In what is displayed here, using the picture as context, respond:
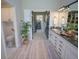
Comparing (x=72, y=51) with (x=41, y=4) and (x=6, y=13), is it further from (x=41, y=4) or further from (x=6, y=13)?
(x=41, y=4)

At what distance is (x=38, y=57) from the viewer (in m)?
3.68

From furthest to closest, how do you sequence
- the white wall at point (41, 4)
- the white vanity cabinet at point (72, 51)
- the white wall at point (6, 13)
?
the white wall at point (41, 4) → the white wall at point (6, 13) → the white vanity cabinet at point (72, 51)

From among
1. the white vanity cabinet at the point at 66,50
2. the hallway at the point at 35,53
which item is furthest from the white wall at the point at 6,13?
the white vanity cabinet at the point at 66,50

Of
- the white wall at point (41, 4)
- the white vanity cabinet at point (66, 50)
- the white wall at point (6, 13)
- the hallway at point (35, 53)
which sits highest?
the white wall at point (41, 4)

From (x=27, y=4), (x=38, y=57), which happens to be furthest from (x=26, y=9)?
(x=38, y=57)

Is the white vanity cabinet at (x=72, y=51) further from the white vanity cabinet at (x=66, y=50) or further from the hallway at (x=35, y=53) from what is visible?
the hallway at (x=35, y=53)

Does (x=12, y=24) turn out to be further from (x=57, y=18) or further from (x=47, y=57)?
(x=57, y=18)

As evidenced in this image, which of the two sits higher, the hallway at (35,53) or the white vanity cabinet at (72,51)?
the white vanity cabinet at (72,51)

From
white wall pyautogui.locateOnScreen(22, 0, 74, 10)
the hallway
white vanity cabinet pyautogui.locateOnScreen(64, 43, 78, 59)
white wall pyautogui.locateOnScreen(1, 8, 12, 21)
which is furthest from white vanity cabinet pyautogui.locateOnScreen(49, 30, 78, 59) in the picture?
white wall pyautogui.locateOnScreen(22, 0, 74, 10)

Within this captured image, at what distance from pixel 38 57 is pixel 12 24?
7.11 ft

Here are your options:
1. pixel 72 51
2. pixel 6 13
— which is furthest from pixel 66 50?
pixel 6 13

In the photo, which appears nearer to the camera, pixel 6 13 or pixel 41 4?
pixel 6 13

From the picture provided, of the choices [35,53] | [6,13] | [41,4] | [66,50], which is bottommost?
[35,53]

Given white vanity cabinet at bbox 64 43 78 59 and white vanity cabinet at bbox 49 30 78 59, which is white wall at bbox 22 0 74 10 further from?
white vanity cabinet at bbox 64 43 78 59
